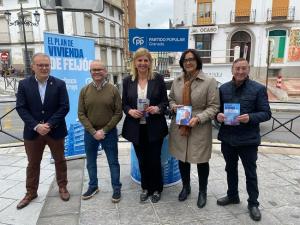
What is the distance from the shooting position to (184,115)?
2.91 meters

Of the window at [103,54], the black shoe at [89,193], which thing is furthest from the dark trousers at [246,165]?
the window at [103,54]

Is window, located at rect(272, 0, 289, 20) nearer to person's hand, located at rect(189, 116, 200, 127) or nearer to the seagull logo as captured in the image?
the seagull logo

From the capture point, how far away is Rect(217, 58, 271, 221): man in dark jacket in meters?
2.80

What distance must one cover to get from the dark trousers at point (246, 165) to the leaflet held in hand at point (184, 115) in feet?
1.98

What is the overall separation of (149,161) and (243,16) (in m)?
23.3

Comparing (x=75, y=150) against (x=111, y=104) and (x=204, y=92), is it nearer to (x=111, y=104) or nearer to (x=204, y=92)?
(x=111, y=104)

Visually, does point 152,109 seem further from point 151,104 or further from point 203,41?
point 203,41

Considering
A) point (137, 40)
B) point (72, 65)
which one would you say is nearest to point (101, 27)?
point (137, 40)

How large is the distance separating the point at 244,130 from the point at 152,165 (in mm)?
1209

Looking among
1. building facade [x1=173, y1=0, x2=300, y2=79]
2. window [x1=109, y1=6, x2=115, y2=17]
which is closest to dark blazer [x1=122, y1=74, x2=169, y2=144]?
building facade [x1=173, y1=0, x2=300, y2=79]

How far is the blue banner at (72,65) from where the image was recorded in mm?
4262

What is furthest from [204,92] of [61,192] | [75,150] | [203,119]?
[75,150]

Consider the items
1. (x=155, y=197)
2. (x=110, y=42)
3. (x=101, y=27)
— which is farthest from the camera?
(x=110, y=42)

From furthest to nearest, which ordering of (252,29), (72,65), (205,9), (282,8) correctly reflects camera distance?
(205,9) < (252,29) < (282,8) < (72,65)
